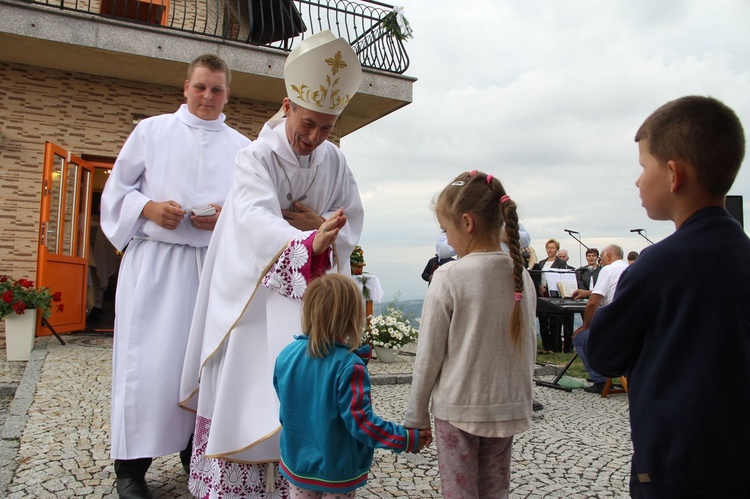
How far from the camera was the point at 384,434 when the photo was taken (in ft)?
6.57

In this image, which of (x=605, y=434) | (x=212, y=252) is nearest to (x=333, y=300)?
(x=212, y=252)

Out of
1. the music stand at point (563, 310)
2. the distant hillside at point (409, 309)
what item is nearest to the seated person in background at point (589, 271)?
the music stand at point (563, 310)

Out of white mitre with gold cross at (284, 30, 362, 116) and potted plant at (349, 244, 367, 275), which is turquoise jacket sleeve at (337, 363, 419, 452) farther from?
potted plant at (349, 244, 367, 275)

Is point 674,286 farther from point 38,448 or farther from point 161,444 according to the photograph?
point 38,448

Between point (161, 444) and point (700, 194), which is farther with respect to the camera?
point (161, 444)

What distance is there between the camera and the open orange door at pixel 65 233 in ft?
25.0

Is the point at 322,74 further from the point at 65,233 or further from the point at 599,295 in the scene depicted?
the point at 65,233

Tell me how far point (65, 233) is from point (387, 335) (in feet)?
15.1

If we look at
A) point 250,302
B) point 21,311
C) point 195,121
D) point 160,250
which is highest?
point 195,121

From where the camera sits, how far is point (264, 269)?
2.59m

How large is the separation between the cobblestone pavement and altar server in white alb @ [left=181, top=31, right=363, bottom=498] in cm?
64

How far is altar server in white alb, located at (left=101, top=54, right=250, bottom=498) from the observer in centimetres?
300

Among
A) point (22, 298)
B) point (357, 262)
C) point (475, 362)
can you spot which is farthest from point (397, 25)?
point (475, 362)

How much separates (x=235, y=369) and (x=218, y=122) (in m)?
1.49
